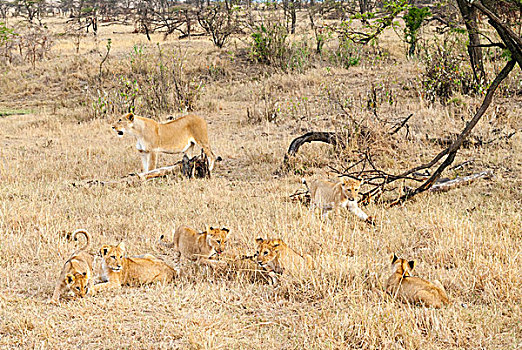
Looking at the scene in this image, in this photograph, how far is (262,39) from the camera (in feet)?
70.8

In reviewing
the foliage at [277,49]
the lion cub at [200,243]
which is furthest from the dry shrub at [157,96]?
the lion cub at [200,243]

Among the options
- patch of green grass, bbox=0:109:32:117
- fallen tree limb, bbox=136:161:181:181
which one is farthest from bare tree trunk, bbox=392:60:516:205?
patch of green grass, bbox=0:109:32:117

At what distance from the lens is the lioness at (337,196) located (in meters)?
7.36

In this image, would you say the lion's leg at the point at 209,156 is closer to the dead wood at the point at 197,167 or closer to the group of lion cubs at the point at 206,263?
the dead wood at the point at 197,167

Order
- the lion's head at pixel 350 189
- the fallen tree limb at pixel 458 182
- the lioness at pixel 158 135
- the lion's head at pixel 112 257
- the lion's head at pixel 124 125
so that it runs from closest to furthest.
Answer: the lion's head at pixel 112 257 → the lion's head at pixel 350 189 → the fallen tree limb at pixel 458 182 → the lion's head at pixel 124 125 → the lioness at pixel 158 135

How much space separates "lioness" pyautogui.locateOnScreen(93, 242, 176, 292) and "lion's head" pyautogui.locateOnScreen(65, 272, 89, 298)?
0.18 meters

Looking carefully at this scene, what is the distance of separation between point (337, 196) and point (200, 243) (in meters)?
2.13

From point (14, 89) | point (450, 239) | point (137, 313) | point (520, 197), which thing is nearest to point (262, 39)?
point (14, 89)

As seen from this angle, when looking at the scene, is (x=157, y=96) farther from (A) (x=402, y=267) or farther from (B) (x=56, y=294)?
(A) (x=402, y=267)

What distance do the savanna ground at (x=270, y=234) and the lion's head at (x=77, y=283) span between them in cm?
11

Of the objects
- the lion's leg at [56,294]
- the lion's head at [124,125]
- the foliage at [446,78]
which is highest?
the foliage at [446,78]

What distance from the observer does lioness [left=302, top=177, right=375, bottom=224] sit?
7.36 meters

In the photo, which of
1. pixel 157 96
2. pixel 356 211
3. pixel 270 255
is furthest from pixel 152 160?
pixel 157 96

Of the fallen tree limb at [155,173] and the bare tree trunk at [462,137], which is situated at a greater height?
the bare tree trunk at [462,137]
